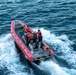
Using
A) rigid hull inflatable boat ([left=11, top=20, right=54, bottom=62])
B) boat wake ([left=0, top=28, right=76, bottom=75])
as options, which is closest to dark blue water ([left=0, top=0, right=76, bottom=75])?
boat wake ([left=0, top=28, right=76, bottom=75])

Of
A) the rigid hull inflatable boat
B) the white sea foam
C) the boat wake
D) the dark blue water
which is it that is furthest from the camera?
the rigid hull inflatable boat

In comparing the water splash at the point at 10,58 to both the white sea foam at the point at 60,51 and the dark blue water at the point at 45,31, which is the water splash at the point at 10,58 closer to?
the dark blue water at the point at 45,31

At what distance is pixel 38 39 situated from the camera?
26188 millimetres

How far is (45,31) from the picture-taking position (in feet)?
109

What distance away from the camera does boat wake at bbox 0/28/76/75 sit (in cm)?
2445

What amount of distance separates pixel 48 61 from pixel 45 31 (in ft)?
28.0

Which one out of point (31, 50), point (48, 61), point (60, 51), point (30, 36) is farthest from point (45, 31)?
point (48, 61)

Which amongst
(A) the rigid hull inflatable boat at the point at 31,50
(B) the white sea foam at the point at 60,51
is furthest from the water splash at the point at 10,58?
(B) the white sea foam at the point at 60,51

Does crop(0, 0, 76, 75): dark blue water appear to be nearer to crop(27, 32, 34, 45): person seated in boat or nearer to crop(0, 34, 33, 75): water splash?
crop(0, 34, 33, 75): water splash

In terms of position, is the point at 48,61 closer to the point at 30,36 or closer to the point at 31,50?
the point at 31,50

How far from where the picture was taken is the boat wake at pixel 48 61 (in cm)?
2445

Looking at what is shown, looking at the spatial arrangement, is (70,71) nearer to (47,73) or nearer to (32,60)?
(47,73)

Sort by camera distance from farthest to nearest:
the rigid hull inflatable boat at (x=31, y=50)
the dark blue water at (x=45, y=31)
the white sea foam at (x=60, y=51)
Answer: the rigid hull inflatable boat at (x=31, y=50), the dark blue water at (x=45, y=31), the white sea foam at (x=60, y=51)

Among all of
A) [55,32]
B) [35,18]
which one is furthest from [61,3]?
[55,32]
